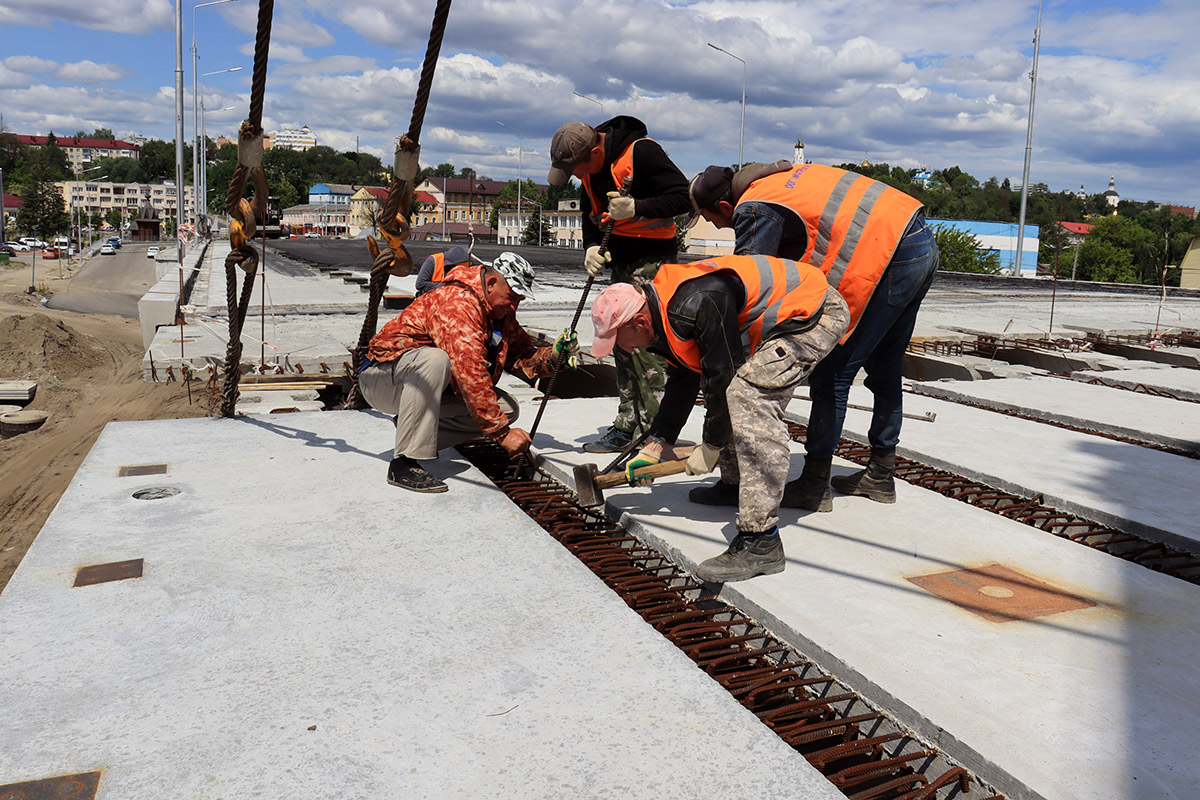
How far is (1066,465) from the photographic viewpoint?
4.42 m

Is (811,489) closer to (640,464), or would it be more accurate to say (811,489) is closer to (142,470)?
(640,464)

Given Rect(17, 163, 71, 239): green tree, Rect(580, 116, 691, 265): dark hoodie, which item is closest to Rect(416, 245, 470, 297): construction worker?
Rect(580, 116, 691, 265): dark hoodie

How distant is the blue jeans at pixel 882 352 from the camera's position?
340 cm

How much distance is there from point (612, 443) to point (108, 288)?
36.3 meters

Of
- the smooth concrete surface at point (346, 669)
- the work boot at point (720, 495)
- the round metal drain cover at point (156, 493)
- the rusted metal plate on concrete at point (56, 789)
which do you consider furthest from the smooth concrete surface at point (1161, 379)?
the rusted metal plate on concrete at point (56, 789)

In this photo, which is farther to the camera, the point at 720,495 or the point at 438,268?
the point at 438,268

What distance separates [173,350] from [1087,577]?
8507 millimetres

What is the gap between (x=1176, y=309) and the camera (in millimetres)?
16969

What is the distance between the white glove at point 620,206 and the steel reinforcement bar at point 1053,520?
181 centimetres

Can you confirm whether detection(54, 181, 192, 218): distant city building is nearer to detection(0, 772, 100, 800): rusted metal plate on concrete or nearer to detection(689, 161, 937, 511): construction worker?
detection(689, 161, 937, 511): construction worker

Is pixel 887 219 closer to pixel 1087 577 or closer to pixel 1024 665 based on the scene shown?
pixel 1087 577

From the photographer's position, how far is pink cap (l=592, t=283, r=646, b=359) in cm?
292

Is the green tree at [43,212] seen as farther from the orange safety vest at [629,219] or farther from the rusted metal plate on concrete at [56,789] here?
the rusted metal plate on concrete at [56,789]

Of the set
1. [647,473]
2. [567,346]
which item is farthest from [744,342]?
[567,346]
